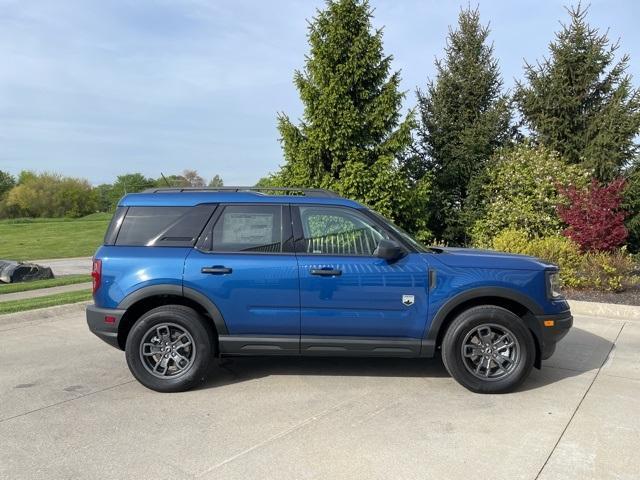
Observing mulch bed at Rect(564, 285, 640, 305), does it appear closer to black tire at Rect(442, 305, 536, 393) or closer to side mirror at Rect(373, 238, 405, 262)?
black tire at Rect(442, 305, 536, 393)

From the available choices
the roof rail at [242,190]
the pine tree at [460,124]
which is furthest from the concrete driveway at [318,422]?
the pine tree at [460,124]

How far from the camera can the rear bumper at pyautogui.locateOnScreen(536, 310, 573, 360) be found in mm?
→ 4445

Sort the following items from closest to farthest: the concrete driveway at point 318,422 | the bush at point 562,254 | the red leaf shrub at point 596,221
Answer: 1. the concrete driveway at point 318,422
2. the bush at point 562,254
3. the red leaf shrub at point 596,221

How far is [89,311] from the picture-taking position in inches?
184

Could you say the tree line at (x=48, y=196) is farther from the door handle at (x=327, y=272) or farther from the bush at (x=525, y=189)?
the door handle at (x=327, y=272)

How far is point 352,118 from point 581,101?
6.44m

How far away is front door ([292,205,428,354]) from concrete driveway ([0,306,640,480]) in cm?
51

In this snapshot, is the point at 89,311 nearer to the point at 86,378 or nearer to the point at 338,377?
the point at 86,378

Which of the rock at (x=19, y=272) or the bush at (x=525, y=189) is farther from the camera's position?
the rock at (x=19, y=272)

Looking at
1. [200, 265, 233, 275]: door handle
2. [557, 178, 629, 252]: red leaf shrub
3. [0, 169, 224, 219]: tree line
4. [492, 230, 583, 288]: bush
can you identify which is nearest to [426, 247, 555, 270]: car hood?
[200, 265, 233, 275]: door handle

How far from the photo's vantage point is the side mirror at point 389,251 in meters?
4.33

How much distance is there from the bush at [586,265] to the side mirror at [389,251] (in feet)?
17.4

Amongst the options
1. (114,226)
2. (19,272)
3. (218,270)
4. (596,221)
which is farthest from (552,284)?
(19,272)

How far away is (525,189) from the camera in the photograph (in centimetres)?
1277
